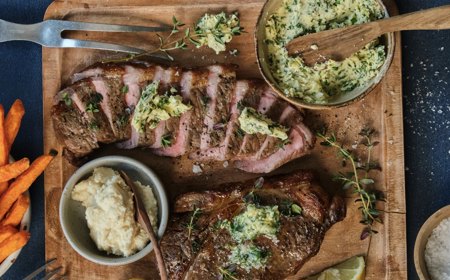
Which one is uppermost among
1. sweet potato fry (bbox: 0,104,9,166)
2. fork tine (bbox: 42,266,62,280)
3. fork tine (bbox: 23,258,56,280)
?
sweet potato fry (bbox: 0,104,9,166)

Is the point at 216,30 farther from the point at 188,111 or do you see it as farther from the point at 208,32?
the point at 188,111

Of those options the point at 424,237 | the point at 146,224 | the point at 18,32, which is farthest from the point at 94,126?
the point at 424,237

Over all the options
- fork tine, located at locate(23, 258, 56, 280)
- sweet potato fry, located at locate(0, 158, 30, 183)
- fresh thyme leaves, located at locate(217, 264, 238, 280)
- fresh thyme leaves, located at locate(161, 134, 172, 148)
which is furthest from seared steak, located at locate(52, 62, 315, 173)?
fork tine, located at locate(23, 258, 56, 280)

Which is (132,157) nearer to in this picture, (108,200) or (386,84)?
(108,200)

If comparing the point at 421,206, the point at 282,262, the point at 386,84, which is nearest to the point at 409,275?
the point at 421,206

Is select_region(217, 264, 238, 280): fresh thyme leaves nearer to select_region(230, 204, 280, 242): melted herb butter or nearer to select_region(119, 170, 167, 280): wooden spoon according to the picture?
select_region(230, 204, 280, 242): melted herb butter

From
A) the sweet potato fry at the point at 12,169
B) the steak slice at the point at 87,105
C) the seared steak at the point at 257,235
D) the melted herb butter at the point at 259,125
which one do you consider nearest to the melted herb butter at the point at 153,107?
the steak slice at the point at 87,105

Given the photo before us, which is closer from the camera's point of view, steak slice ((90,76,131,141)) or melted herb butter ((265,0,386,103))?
melted herb butter ((265,0,386,103))

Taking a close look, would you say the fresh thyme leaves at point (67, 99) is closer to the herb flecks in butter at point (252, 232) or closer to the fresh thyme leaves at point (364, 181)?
the herb flecks in butter at point (252, 232)
